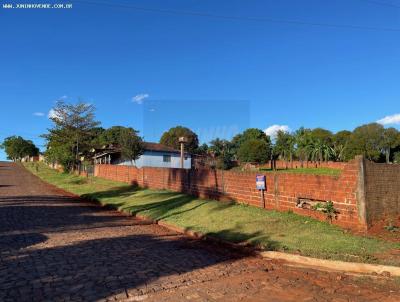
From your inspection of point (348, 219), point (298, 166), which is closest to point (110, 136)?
point (298, 166)

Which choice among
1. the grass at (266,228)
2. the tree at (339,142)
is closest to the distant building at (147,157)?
the grass at (266,228)

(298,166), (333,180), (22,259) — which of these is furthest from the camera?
(298,166)

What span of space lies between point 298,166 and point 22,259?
7051 cm

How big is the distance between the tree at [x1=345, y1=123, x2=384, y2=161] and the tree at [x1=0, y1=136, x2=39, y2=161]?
288ft

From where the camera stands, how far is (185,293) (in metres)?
5.29

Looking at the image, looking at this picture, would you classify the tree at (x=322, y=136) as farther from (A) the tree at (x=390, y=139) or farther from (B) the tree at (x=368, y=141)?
(A) the tree at (x=390, y=139)

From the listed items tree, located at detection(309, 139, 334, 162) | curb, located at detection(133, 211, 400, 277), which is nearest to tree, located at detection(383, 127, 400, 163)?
tree, located at detection(309, 139, 334, 162)

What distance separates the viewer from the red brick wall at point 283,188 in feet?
29.5

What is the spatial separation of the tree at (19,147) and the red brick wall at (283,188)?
107116 mm

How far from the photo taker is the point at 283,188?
11.0m

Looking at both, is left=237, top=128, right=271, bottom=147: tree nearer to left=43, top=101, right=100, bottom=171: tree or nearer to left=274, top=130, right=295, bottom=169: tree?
left=274, top=130, right=295, bottom=169: tree

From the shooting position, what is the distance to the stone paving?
17.1 feet

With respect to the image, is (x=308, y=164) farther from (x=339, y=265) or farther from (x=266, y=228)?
(x=339, y=265)

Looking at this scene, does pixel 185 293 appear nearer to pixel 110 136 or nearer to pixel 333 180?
pixel 333 180
